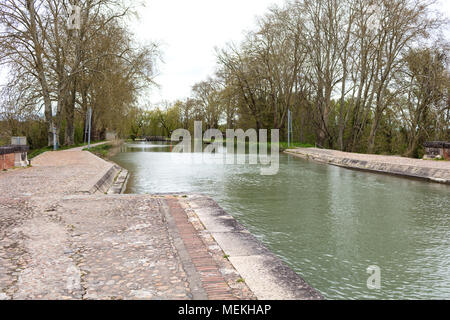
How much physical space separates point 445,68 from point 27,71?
22.3m

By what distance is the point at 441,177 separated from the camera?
35.5 feet

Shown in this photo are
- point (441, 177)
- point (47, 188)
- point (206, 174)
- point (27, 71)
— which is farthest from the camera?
point (27, 71)

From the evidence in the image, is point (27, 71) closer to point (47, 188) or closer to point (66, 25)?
point (66, 25)

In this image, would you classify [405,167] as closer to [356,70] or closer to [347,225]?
A: [347,225]

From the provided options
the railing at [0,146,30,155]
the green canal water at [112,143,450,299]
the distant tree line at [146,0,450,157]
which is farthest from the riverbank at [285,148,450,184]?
the railing at [0,146,30,155]

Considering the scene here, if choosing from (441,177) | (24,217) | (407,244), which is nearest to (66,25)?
(24,217)

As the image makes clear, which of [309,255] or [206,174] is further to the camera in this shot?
[206,174]

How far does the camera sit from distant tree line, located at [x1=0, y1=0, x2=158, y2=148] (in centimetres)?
1806

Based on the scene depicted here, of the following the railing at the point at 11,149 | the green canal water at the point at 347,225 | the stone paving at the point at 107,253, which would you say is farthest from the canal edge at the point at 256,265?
the railing at the point at 11,149

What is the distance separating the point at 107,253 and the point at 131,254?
257 millimetres

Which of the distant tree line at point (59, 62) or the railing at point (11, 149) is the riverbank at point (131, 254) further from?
the distant tree line at point (59, 62)

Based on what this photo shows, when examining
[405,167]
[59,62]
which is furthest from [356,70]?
[59,62]

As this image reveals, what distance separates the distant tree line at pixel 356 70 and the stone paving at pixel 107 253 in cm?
1895

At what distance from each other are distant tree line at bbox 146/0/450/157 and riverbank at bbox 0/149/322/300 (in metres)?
18.6
